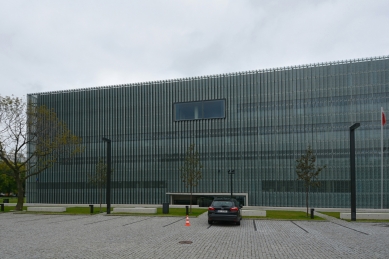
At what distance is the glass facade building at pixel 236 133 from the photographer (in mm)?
39875

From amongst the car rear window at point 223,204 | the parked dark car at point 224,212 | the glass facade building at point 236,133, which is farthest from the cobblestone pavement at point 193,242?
the glass facade building at point 236,133

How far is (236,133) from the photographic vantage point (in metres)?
→ 44.2

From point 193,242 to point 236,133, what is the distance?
3053 cm

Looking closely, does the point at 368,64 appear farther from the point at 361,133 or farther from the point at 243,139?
the point at 243,139

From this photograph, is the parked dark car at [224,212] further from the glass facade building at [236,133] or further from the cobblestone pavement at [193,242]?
the glass facade building at [236,133]

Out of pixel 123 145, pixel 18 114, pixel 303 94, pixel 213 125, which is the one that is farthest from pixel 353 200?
pixel 123 145

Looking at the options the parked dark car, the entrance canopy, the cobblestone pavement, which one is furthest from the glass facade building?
the cobblestone pavement

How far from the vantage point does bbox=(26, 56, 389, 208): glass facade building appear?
39.9m

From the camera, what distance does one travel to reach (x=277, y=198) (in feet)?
137

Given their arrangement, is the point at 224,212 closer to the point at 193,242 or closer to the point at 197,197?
the point at 193,242

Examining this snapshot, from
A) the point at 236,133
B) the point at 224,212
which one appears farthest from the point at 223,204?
the point at 236,133

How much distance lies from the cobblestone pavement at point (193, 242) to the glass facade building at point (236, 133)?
70.5ft

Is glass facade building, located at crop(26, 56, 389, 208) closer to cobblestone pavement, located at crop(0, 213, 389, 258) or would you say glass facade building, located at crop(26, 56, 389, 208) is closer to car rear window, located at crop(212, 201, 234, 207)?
car rear window, located at crop(212, 201, 234, 207)

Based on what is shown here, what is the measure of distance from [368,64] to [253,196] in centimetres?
1953
